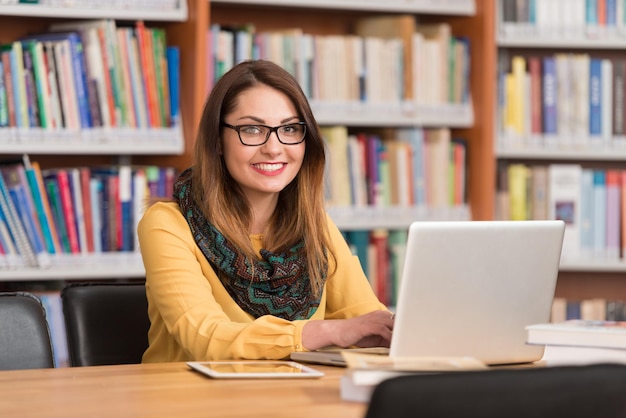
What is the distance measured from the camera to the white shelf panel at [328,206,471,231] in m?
3.51

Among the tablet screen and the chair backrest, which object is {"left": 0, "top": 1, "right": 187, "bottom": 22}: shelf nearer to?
the chair backrest

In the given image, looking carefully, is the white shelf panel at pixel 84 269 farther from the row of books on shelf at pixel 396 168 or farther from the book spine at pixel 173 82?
the row of books on shelf at pixel 396 168

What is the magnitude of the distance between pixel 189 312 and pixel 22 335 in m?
0.30

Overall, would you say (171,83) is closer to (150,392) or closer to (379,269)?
(379,269)

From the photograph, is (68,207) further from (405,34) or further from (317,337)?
(317,337)

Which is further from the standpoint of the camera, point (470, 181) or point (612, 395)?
point (470, 181)

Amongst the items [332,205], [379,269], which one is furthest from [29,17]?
[379,269]

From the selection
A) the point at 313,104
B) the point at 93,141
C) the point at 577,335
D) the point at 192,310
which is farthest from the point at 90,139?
the point at 577,335

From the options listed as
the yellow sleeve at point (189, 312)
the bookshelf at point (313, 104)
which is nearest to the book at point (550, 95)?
the bookshelf at point (313, 104)

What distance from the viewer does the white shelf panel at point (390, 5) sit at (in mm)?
3453

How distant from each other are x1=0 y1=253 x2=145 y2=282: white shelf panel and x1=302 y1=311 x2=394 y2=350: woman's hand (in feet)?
4.82

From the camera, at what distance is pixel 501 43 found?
12.0ft

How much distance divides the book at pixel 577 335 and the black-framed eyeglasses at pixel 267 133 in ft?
2.41

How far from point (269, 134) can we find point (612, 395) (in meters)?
A: 1.23
